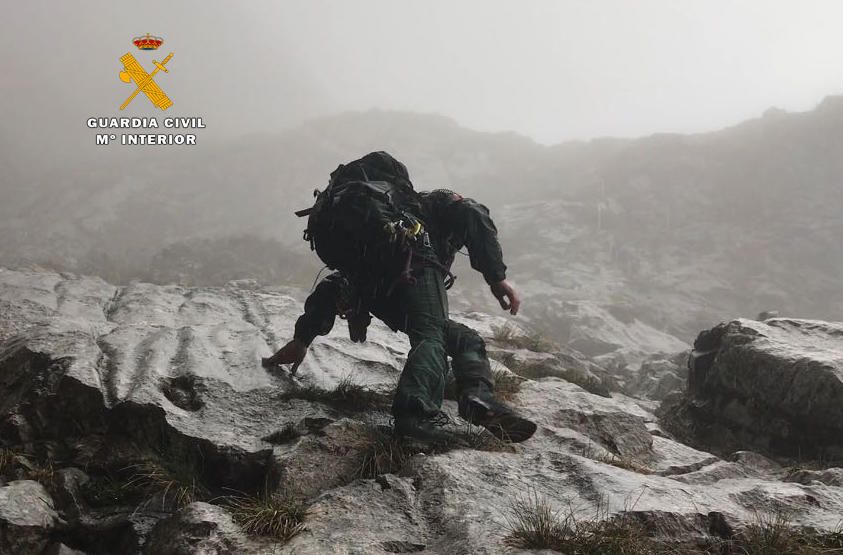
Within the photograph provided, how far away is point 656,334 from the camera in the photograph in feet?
73.6

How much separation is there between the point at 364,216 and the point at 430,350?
1244 millimetres

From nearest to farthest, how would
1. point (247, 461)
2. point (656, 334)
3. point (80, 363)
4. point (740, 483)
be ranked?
point (247, 461) → point (740, 483) → point (80, 363) → point (656, 334)

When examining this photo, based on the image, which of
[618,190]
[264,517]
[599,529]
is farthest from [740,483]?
[618,190]

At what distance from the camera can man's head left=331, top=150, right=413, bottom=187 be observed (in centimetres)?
495

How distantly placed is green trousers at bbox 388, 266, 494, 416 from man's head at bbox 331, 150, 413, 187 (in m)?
0.97

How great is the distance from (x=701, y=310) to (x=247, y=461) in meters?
25.7

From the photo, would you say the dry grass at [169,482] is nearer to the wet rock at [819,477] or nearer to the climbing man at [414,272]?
the climbing man at [414,272]

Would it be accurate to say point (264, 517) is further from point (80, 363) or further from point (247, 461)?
point (80, 363)

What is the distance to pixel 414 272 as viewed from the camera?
15.2 ft

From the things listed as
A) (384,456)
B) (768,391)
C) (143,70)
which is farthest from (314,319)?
(143,70)

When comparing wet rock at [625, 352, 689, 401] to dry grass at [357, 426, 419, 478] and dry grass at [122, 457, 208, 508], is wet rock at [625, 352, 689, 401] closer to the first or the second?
dry grass at [357, 426, 419, 478]

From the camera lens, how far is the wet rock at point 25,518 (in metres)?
3.25

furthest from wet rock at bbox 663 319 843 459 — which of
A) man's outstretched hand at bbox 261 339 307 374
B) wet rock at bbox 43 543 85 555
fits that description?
wet rock at bbox 43 543 85 555

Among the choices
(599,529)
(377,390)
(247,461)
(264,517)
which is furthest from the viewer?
(377,390)
